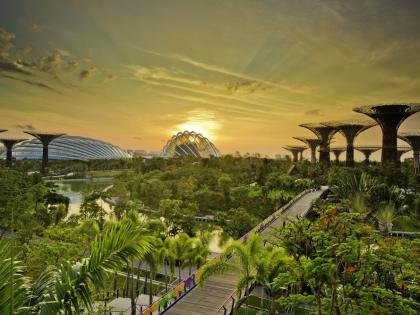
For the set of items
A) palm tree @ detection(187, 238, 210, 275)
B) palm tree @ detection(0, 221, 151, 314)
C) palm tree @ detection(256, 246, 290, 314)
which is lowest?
palm tree @ detection(187, 238, 210, 275)

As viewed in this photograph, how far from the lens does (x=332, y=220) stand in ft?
34.6

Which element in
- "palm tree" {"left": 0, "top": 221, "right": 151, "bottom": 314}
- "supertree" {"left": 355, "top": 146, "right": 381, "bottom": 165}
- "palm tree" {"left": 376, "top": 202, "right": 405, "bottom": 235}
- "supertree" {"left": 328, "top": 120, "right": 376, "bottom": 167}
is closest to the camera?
"palm tree" {"left": 0, "top": 221, "right": 151, "bottom": 314}

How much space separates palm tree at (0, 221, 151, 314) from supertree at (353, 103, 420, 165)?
5492 centimetres

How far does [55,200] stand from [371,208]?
28.1 metres

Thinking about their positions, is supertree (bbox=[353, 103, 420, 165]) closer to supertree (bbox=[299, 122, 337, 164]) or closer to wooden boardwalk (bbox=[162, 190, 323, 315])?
supertree (bbox=[299, 122, 337, 164])

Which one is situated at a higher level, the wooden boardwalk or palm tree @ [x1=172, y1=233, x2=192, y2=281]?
palm tree @ [x1=172, y1=233, x2=192, y2=281]

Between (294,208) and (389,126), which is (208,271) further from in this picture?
(389,126)

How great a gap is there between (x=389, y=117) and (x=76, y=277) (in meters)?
56.0

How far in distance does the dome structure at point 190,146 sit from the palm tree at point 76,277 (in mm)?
113861

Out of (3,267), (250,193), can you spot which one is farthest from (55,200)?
(3,267)

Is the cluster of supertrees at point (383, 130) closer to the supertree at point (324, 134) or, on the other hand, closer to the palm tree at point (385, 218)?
the supertree at point (324, 134)

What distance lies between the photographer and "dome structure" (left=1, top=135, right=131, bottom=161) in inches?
4783

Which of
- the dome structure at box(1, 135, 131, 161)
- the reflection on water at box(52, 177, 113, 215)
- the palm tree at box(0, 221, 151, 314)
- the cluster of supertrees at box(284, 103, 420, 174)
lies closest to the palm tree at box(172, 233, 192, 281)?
the palm tree at box(0, 221, 151, 314)

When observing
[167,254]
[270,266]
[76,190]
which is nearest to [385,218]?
[167,254]
